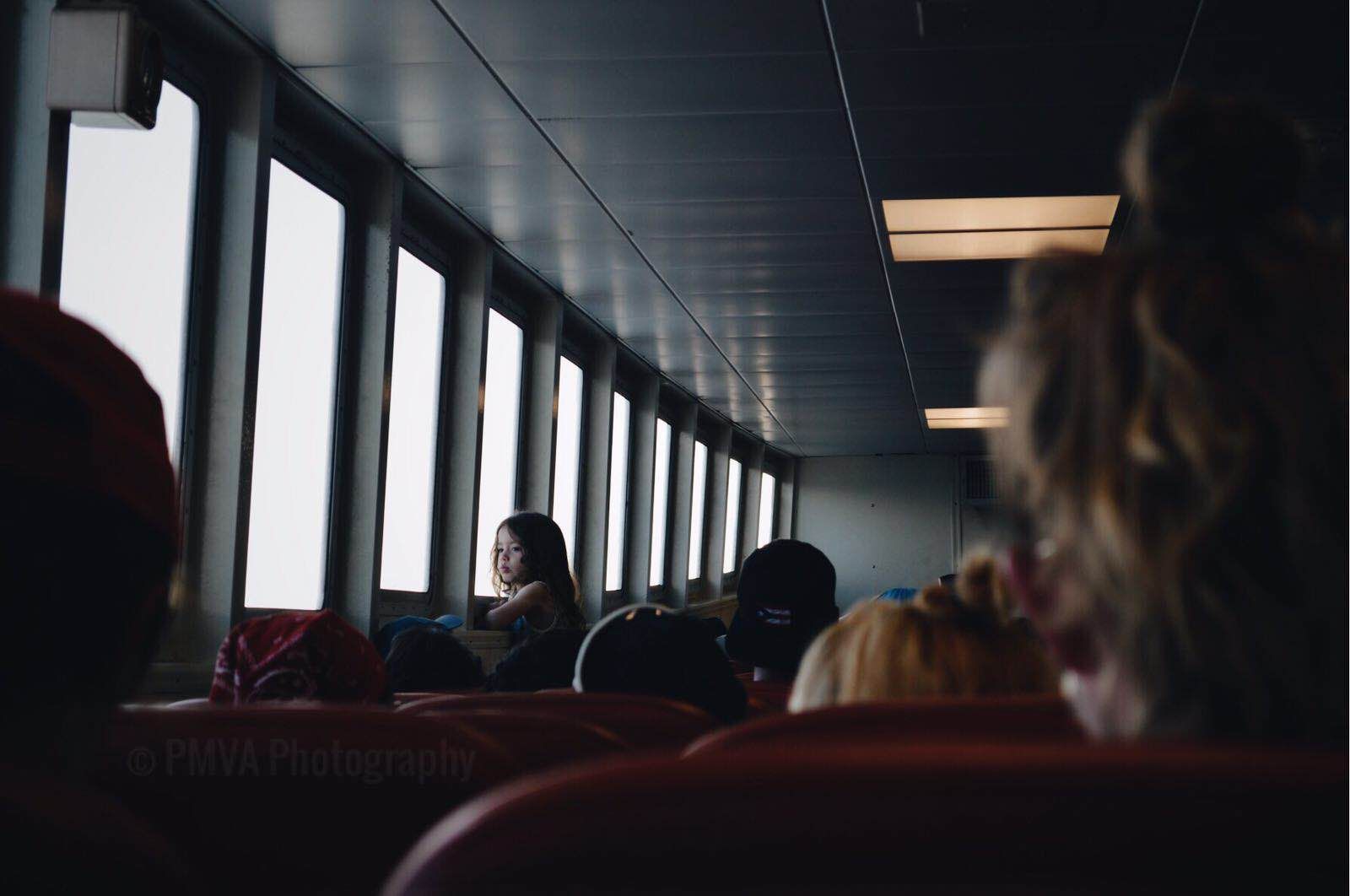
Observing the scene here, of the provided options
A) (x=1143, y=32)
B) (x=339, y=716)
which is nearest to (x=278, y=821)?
(x=339, y=716)

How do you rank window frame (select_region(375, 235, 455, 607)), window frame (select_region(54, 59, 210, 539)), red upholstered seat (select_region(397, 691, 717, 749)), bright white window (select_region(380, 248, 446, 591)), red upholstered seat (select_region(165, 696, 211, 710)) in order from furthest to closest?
1. window frame (select_region(375, 235, 455, 607))
2. bright white window (select_region(380, 248, 446, 591))
3. window frame (select_region(54, 59, 210, 539))
4. red upholstered seat (select_region(397, 691, 717, 749))
5. red upholstered seat (select_region(165, 696, 211, 710))

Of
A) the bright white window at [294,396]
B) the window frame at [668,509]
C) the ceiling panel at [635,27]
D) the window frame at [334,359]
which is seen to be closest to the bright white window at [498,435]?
the window frame at [334,359]

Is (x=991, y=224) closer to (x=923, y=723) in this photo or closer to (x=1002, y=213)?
(x=1002, y=213)

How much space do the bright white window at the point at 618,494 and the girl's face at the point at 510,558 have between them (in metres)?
5.70

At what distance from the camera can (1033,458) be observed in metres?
0.67

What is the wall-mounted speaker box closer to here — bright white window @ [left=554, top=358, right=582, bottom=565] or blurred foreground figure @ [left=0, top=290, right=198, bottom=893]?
blurred foreground figure @ [left=0, top=290, right=198, bottom=893]

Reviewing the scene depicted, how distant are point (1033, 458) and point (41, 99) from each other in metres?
3.90

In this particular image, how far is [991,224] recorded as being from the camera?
22.3 ft

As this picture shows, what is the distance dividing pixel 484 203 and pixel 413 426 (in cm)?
126

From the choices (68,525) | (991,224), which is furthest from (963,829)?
(991,224)

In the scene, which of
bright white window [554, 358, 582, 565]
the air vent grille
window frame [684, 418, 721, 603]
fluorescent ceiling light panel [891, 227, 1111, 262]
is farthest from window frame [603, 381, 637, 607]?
the air vent grille

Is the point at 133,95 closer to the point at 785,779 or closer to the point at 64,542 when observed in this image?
the point at 64,542

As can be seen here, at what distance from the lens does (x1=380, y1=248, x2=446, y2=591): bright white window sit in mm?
7156

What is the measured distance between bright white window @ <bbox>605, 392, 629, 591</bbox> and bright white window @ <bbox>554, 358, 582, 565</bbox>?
1.02m
